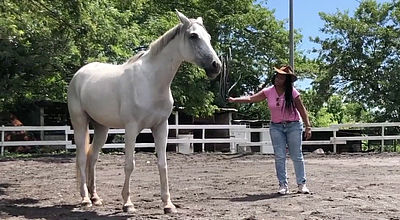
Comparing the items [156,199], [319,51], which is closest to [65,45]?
[156,199]

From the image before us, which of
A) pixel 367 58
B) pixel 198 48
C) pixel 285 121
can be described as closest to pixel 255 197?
pixel 285 121

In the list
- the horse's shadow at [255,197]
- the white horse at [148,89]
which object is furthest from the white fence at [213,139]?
the white horse at [148,89]

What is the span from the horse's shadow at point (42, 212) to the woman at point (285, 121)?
8.78 feet

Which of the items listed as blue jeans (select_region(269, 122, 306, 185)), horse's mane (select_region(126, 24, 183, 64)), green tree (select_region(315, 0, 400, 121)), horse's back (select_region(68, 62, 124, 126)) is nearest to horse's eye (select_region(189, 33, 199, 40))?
horse's mane (select_region(126, 24, 183, 64))

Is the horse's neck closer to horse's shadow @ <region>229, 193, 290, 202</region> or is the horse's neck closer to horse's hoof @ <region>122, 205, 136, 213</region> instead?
horse's hoof @ <region>122, 205, 136, 213</region>

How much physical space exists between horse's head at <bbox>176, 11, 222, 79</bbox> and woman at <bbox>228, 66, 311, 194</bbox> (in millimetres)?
1641

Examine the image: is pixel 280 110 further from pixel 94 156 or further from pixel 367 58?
pixel 367 58

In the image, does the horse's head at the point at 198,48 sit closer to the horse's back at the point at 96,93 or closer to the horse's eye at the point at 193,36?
the horse's eye at the point at 193,36

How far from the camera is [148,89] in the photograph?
20.3 feet

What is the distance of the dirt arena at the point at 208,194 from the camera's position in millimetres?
6082

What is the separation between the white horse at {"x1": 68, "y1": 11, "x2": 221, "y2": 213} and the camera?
241 inches

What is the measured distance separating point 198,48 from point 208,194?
8.85ft

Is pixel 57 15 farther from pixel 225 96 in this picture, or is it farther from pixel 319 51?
pixel 319 51

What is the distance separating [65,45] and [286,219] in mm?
13808
